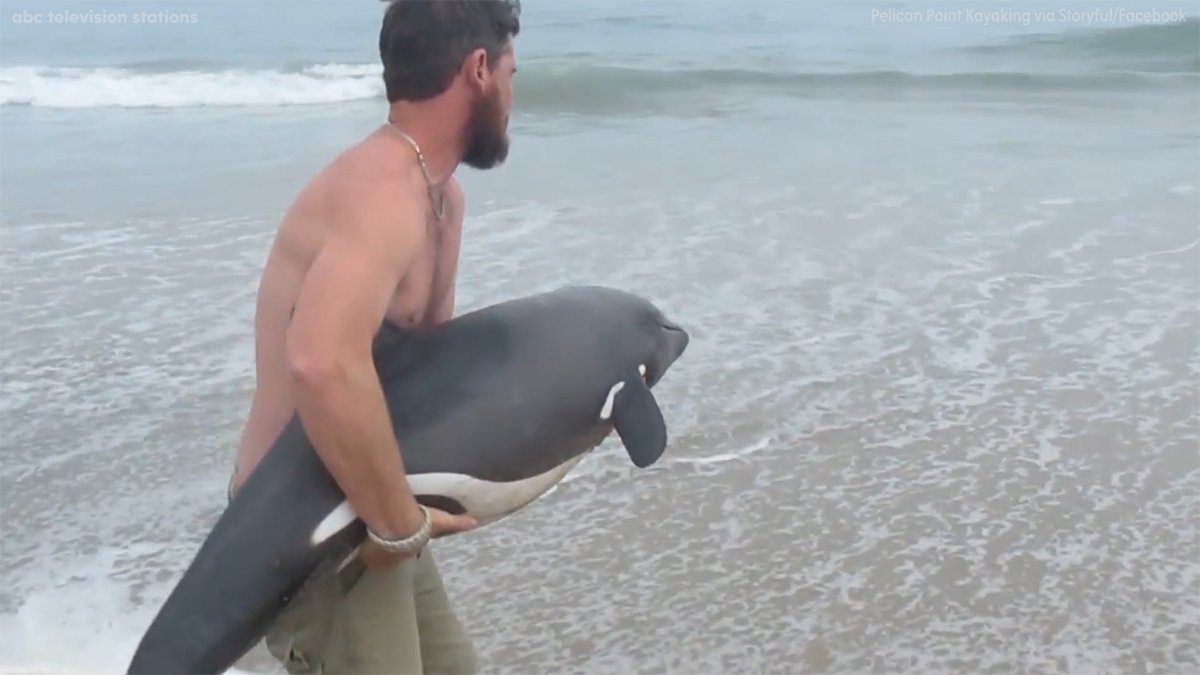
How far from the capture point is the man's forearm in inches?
74.9

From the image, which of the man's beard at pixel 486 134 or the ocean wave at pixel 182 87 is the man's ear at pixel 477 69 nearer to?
the man's beard at pixel 486 134

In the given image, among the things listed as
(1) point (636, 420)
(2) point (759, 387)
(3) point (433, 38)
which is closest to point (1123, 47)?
(2) point (759, 387)

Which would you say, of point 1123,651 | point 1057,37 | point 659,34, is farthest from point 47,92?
point 1123,651

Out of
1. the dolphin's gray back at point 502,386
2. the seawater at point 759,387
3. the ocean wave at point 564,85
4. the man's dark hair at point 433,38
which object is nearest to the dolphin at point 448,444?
the dolphin's gray back at point 502,386

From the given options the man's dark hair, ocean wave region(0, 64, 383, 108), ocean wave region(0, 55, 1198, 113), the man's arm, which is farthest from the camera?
ocean wave region(0, 64, 383, 108)

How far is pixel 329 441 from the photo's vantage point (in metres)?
1.94

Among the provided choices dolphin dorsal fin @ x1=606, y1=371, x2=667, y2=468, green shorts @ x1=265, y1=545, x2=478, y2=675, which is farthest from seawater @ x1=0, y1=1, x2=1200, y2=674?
dolphin dorsal fin @ x1=606, y1=371, x2=667, y2=468

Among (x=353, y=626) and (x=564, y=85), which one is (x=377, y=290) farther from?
(x=564, y=85)

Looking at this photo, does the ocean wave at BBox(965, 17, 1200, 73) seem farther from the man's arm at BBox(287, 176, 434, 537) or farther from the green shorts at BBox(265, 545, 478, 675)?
the man's arm at BBox(287, 176, 434, 537)

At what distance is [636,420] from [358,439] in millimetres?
558

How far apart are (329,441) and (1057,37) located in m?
22.0

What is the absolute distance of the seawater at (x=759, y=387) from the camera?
3895 mm

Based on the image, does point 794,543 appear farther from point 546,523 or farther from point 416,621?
point 416,621

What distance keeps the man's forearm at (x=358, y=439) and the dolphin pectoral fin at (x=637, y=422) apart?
43 cm
